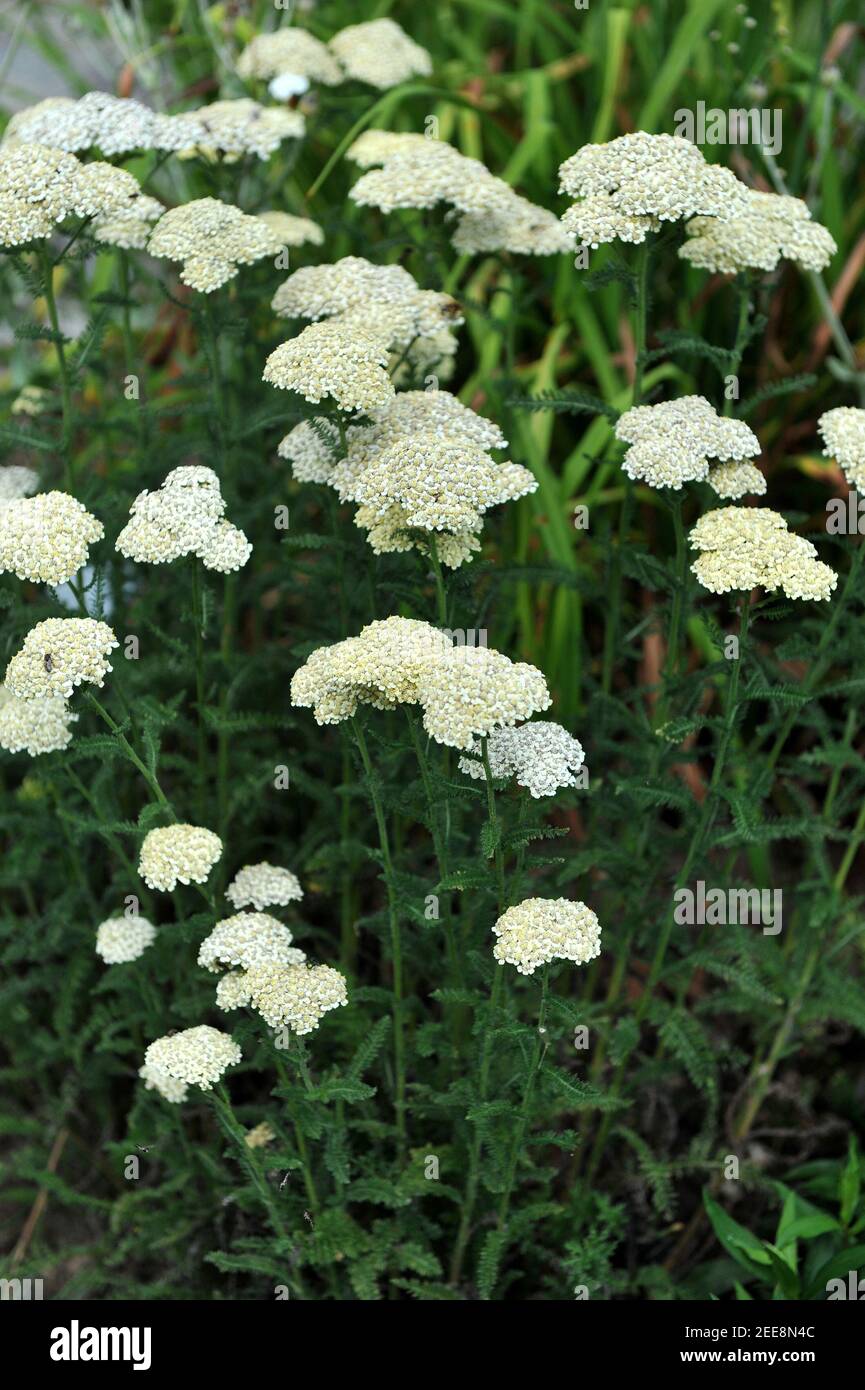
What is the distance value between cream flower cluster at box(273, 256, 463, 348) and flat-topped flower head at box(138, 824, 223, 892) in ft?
3.47

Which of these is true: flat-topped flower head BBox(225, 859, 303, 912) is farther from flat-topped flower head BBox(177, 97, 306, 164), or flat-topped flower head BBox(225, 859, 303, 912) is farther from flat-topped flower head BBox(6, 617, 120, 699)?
flat-topped flower head BBox(177, 97, 306, 164)

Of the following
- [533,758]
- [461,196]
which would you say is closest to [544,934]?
[533,758]

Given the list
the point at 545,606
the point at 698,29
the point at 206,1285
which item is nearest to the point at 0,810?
the point at 206,1285

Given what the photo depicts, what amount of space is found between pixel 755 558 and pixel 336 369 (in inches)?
32.5

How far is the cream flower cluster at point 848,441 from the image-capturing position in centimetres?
Result: 269

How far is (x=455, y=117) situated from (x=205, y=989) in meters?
3.16

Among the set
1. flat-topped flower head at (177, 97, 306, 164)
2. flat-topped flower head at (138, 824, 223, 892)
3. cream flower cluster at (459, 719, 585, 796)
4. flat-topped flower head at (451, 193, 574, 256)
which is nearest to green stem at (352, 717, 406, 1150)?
cream flower cluster at (459, 719, 585, 796)

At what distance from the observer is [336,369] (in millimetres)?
2535

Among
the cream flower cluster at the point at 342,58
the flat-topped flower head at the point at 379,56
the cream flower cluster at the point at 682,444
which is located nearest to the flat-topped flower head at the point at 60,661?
the cream flower cluster at the point at 682,444

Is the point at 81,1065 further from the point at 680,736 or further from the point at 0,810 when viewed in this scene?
the point at 680,736

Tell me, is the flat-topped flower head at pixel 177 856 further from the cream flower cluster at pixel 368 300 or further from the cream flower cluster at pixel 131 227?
the cream flower cluster at pixel 131 227

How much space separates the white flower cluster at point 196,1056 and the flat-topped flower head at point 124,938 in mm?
326

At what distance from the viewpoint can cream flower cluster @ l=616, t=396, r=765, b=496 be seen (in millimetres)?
2590

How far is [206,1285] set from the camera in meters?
3.38
